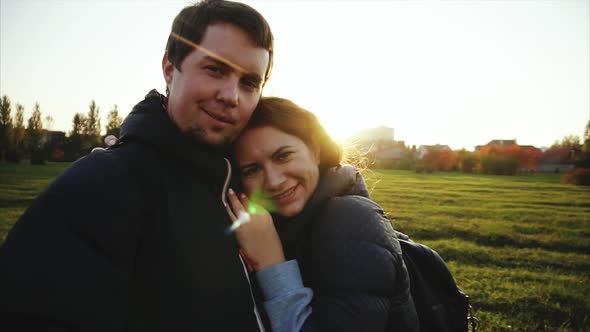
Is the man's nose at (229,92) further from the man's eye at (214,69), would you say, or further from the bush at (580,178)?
the bush at (580,178)

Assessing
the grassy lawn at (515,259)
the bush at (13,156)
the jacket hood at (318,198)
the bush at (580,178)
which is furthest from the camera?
the bush at (13,156)

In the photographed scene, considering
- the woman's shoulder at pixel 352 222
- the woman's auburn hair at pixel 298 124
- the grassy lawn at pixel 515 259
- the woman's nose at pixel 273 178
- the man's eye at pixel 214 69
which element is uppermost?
the man's eye at pixel 214 69

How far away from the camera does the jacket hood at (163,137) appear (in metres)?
1.50

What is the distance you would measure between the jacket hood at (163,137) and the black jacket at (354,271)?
75cm

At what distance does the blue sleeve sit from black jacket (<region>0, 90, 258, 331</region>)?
323mm

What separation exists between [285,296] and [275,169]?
1.05 metres

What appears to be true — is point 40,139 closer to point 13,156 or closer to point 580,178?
point 13,156

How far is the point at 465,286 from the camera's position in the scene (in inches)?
262

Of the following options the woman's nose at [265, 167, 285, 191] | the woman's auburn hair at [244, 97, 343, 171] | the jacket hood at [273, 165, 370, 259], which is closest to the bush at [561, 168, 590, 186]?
the woman's auburn hair at [244, 97, 343, 171]

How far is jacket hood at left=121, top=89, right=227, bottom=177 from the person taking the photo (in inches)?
58.9

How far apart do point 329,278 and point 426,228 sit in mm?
10589

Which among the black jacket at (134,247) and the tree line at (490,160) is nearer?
the black jacket at (134,247)

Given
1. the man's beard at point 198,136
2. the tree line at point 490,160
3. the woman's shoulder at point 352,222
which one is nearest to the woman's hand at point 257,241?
the woman's shoulder at point 352,222

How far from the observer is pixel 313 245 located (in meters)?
2.05
